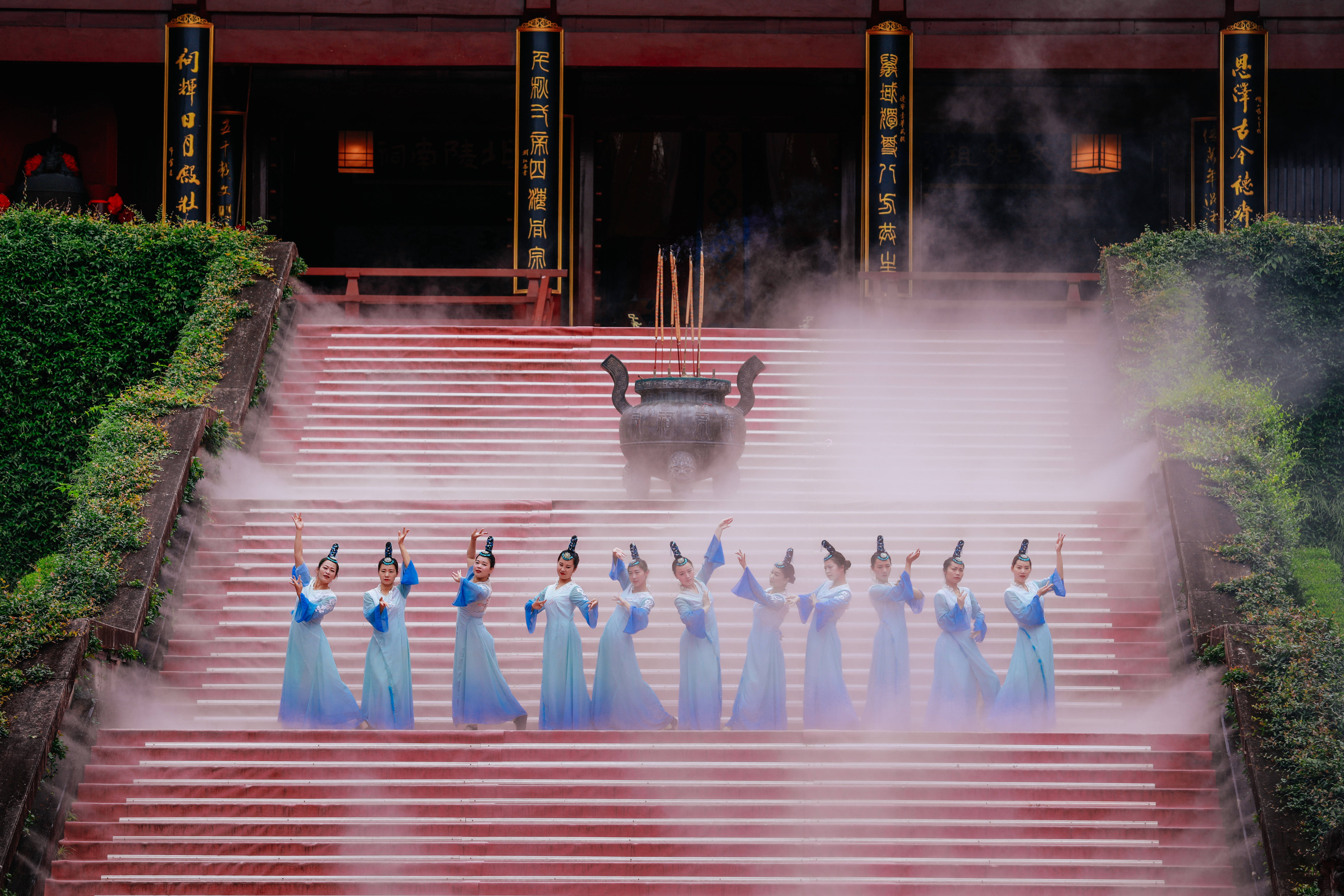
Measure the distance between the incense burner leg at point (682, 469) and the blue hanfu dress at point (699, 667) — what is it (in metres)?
2.34

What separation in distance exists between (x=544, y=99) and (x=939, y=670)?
9350 millimetres

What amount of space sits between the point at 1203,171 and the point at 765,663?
35.4 ft

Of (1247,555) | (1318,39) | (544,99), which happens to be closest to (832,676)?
(1247,555)

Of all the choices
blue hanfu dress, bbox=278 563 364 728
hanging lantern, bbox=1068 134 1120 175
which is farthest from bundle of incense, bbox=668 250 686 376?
hanging lantern, bbox=1068 134 1120 175

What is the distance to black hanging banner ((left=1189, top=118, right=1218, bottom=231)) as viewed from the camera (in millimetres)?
14242

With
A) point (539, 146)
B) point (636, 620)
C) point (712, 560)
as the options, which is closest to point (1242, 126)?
point (539, 146)

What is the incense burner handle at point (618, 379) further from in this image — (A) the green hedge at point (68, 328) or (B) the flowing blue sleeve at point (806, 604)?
(A) the green hedge at point (68, 328)

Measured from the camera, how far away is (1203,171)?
49.1ft

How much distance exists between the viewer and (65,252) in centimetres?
1156

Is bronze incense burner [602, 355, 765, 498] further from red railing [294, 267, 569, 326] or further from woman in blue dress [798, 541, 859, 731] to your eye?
red railing [294, 267, 569, 326]

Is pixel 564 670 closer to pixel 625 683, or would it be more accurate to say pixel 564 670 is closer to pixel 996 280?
pixel 625 683

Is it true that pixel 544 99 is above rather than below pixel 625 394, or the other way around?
above

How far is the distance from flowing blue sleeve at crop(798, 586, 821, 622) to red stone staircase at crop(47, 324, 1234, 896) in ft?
2.36

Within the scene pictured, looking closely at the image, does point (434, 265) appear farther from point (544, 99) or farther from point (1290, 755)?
point (1290, 755)
